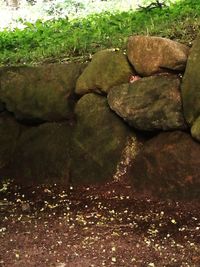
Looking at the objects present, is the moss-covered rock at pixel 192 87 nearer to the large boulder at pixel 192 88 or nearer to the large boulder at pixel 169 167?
the large boulder at pixel 192 88

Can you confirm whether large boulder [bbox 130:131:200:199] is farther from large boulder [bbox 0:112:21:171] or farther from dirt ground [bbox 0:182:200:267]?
large boulder [bbox 0:112:21:171]

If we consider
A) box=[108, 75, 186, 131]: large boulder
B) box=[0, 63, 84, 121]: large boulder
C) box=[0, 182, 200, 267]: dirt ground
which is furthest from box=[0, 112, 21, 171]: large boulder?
box=[108, 75, 186, 131]: large boulder

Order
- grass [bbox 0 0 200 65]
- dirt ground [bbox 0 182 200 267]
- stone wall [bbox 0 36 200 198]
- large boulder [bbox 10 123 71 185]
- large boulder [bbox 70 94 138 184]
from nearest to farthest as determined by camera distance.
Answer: dirt ground [bbox 0 182 200 267], stone wall [bbox 0 36 200 198], large boulder [bbox 70 94 138 184], large boulder [bbox 10 123 71 185], grass [bbox 0 0 200 65]

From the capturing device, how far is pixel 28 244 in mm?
3547

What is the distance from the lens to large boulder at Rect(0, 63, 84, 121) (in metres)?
4.75

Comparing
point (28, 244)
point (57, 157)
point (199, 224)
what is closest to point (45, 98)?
point (57, 157)

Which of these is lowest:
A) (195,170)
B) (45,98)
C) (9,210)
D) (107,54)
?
(9,210)

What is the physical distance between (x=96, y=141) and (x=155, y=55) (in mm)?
996

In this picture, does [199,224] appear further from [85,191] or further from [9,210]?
[9,210]

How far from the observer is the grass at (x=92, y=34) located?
488 centimetres

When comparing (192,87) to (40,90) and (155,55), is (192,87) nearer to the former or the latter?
(155,55)

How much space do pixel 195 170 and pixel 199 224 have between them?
49 centimetres

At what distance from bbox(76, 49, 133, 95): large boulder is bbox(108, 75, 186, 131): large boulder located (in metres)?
0.16

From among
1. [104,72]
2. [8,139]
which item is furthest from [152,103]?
[8,139]
